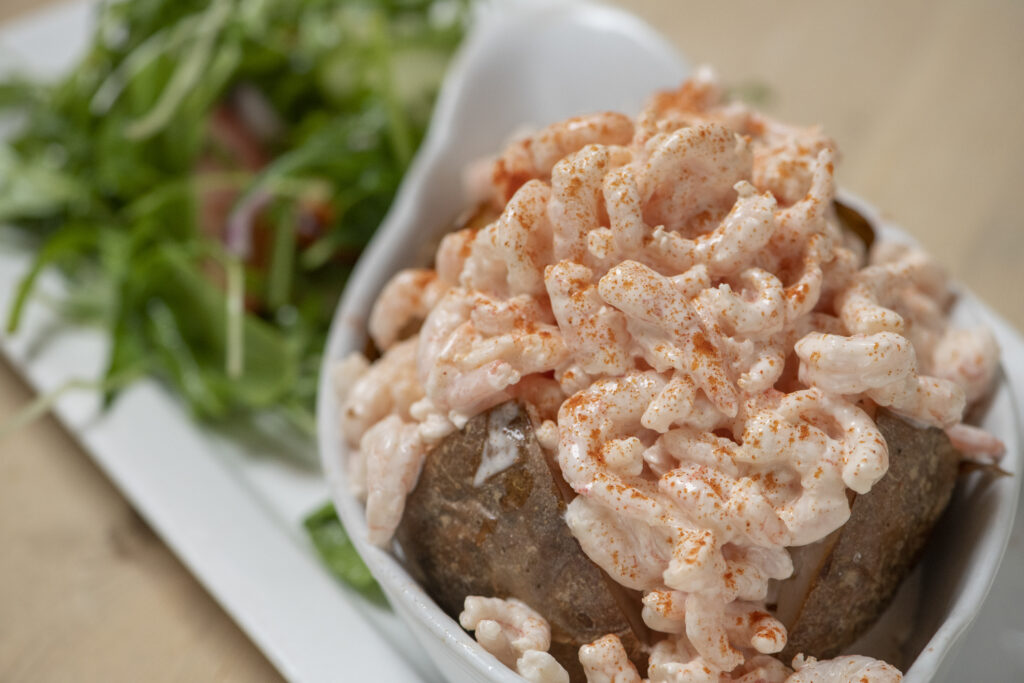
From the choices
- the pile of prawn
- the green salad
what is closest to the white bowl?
the pile of prawn

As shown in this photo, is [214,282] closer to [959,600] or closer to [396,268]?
[396,268]

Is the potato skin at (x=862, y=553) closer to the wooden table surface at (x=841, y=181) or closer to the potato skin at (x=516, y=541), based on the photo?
the potato skin at (x=516, y=541)

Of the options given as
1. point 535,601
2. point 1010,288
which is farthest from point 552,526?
point 1010,288

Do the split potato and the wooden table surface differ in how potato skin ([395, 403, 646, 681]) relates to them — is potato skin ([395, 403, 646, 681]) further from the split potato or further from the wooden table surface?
the wooden table surface

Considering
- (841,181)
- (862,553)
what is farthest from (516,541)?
(841,181)

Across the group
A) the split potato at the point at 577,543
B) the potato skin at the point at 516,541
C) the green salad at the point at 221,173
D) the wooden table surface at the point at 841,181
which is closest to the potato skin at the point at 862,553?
the split potato at the point at 577,543

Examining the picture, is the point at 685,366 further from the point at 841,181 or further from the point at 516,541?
the point at 841,181
